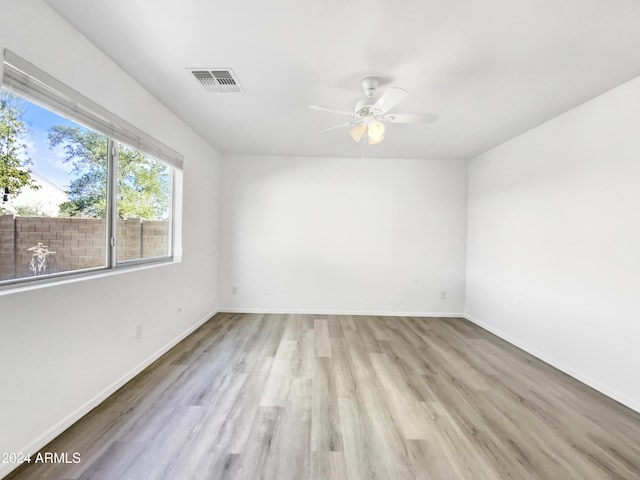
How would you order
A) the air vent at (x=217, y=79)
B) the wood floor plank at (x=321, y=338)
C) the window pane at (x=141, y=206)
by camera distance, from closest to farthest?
the air vent at (x=217, y=79) < the window pane at (x=141, y=206) < the wood floor plank at (x=321, y=338)

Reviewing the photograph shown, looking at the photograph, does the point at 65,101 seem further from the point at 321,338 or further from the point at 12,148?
the point at 321,338

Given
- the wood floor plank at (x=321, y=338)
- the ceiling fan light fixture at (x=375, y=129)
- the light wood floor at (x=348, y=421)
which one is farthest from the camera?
the wood floor plank at (x=321, y=338)

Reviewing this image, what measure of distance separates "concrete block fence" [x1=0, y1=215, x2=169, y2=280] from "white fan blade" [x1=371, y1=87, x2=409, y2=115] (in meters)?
2.32

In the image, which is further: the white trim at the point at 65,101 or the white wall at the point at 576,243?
the white wall at the point at 576,243

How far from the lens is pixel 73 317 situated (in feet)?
6.02

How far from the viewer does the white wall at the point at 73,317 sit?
1.47m

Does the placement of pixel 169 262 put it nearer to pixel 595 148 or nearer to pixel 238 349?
pixel 238 349

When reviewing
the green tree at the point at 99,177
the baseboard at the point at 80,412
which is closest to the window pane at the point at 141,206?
the green tree at the point at 99,177

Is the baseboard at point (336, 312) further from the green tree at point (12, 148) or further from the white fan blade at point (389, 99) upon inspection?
the green tree at point (12, 148)

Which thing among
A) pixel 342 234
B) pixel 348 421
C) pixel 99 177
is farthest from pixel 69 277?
pixel 342 234

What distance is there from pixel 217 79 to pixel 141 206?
1388mm

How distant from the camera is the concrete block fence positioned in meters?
1.54

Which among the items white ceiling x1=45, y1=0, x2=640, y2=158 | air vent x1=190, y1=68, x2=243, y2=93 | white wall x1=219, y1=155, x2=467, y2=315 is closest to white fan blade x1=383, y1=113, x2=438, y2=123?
white ceiling x1=45, y1=0, x2=640, y2=158

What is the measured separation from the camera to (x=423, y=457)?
164cm
